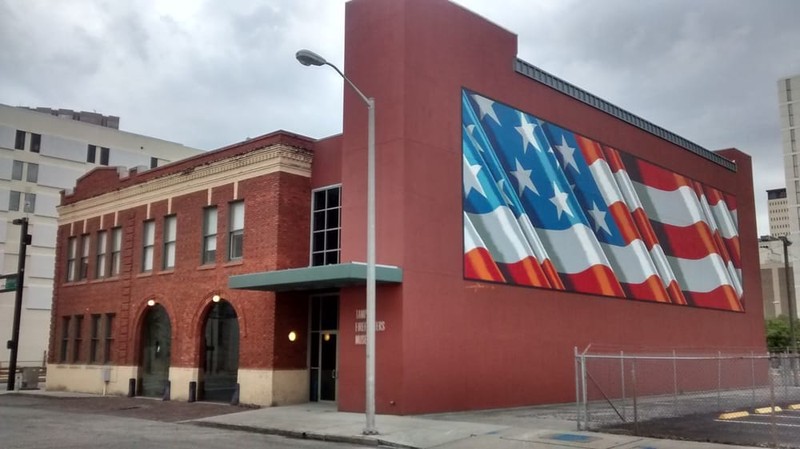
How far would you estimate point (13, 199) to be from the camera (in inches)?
2589

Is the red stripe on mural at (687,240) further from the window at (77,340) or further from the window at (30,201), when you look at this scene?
the window at (30,201)

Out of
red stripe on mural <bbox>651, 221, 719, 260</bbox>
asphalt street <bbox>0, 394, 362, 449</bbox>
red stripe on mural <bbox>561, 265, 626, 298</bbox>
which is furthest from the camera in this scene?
red stripe on mural <bbox>651, 221, 719, 260</bbox>

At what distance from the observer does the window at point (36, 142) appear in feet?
220

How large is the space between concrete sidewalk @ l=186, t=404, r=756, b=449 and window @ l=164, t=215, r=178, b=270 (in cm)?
975

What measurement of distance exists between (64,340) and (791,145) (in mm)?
121868

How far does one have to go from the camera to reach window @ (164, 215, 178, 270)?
29.5 m

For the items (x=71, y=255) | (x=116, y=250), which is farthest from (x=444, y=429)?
(x=71, y=255)

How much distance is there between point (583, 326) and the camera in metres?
26.4

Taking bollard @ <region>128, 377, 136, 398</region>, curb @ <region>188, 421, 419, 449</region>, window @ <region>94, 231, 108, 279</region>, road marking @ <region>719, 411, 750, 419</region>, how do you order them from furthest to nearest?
window @ <region>94, 231, 108, 279</region>, bollard @ <region>128, 377, 136, 398</region>, road marking @ <region>719, 411, 750, 419</region>, curb @ <region>188, 421, 419, 449</region>

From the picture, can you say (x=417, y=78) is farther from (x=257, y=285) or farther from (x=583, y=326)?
(x=583, y=326)

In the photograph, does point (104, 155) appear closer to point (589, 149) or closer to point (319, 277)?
point (589, 149)

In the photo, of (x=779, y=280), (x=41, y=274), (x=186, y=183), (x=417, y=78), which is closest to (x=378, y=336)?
(x=417, y=78)

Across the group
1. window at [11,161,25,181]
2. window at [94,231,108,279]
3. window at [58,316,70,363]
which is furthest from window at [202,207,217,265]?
window at [11,161,25,181]

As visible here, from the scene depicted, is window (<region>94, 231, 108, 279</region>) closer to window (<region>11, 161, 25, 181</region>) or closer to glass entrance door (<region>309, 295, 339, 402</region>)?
glass entrance door (<region>309, 295, 339, 402</region>)
